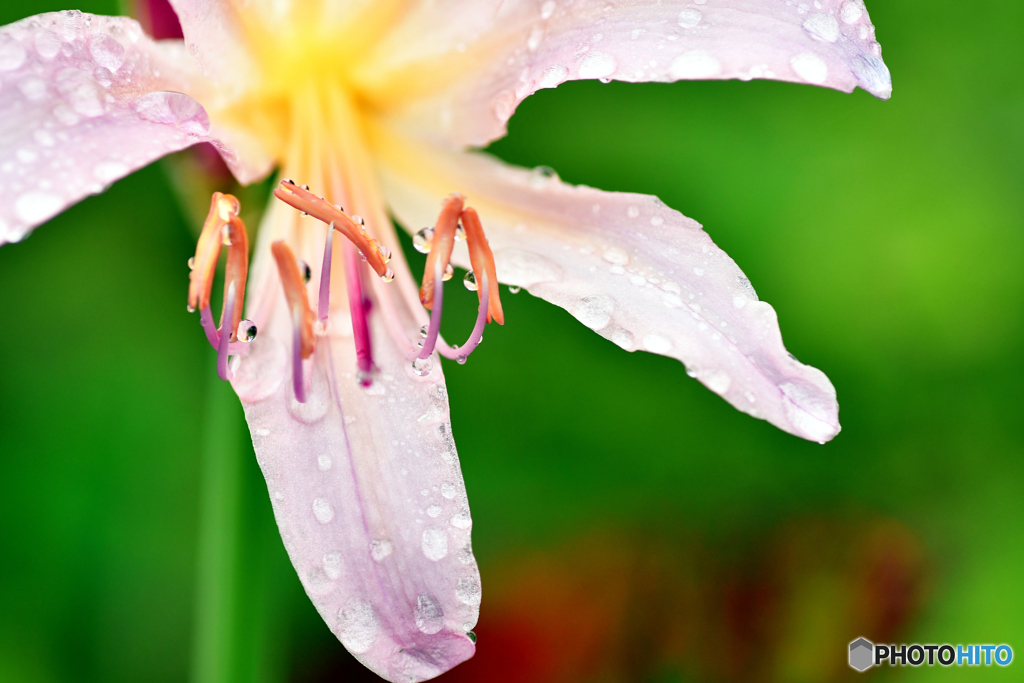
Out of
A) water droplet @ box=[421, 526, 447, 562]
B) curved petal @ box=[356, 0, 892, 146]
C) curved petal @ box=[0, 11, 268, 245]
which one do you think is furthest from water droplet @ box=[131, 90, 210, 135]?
water droplet @ box=[421, 526, 447, 562]

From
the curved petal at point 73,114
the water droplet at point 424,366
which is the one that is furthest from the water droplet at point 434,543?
the curved petal at point 73,114

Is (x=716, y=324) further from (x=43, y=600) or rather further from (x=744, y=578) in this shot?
(x=43, y=600)

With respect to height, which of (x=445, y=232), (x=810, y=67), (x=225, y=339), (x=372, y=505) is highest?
(x=810, y=67)

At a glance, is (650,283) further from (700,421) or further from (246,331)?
(700,421)

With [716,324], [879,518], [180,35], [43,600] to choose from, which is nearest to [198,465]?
[43,600]

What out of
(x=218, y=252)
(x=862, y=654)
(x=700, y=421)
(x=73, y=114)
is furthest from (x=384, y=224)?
(x=862, y=654)

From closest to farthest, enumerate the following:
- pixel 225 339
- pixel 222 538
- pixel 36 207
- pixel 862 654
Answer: pixel 36 207 < pixel 225 339 < pixel 222 538 < pixel 862 654

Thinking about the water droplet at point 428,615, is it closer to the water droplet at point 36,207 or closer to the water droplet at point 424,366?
the water droplet at point 424,366

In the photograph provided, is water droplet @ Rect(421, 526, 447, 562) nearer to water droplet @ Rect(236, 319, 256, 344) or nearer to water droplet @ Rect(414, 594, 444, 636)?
water droplet @ Rect(414, 594, 444, 636)
